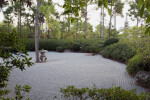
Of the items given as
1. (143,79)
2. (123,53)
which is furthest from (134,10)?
(143,79)

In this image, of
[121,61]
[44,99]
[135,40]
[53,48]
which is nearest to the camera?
[44,99]

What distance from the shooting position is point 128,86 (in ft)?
15.2

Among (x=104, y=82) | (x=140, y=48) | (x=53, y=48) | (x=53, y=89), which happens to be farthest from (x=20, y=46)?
(x=53, y=48)

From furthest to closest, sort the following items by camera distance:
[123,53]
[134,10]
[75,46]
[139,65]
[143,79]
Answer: [134,10] < [75,46] < [123,53] < [139,65] < [143,79]

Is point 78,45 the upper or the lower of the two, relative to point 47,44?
lower

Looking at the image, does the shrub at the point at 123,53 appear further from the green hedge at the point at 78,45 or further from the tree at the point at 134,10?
the tree at the point at 134,10

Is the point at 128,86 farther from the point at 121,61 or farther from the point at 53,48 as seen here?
the point at 53,48

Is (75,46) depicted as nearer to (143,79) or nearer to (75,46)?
(75,46)

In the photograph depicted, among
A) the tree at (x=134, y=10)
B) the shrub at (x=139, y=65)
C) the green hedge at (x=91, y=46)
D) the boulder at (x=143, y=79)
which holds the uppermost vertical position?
the tree at (x=134, y=10)

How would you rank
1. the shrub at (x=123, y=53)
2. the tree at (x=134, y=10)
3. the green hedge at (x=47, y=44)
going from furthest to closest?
the tree at (x=134, y=10) → the green hedge at (x=47, y=44) → the shrub at (x=123, y=53)

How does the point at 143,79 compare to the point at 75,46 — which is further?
the point at 75,46

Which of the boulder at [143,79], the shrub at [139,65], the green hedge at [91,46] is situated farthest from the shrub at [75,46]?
the boulder at [143,79]

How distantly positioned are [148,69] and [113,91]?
3.30 meters

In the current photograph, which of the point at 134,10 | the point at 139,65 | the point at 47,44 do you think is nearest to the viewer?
the point at 139,65
